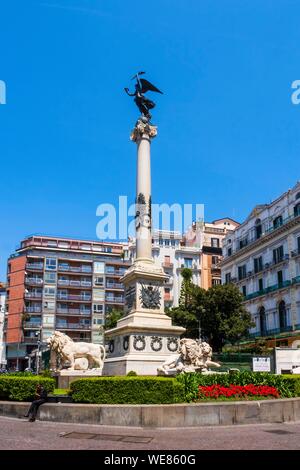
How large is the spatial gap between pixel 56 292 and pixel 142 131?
64056mm

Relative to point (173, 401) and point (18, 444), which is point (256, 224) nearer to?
point (173, 401)

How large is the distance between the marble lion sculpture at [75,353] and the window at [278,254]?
3611 cm

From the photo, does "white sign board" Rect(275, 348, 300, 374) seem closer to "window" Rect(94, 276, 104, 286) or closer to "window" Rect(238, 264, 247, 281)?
"window" Rect(238, 264, 247, 281)

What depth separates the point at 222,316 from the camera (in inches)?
2021

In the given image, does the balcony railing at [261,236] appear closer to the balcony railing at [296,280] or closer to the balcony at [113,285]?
the balcony railing at [296,280]

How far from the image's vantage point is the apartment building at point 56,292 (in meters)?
83.7

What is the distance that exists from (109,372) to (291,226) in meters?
37.1

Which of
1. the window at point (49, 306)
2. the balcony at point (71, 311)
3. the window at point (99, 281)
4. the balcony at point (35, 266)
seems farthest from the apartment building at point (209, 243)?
the balcony at point (35, 266)

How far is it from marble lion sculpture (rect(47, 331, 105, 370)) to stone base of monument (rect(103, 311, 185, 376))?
2530 mm

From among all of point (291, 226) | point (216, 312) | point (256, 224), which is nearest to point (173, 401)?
point (216, 312)

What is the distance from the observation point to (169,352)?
22.9 m

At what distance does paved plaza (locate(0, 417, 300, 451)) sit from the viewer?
9891mm
